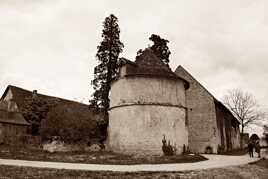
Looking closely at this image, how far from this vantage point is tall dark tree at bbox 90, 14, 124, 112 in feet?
99.7

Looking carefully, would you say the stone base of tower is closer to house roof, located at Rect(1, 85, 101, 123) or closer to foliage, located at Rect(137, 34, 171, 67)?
house roof, located at Rect(1, 85, 101, 123)

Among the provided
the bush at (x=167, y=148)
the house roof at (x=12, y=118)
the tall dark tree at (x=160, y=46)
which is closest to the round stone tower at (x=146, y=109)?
the bush at (x=167, y=148)

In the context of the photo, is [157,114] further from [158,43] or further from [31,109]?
[31,109]

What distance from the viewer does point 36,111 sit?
1334 inches

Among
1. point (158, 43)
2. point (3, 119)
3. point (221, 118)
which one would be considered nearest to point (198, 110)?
point (221, 118)

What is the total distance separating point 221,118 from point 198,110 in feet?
13.7

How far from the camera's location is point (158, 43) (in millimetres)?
36219

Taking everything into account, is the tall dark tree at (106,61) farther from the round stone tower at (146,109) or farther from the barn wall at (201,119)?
the barn wall at (201,119)

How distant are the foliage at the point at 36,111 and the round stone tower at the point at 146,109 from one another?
1162 cm

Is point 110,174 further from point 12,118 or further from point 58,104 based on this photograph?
point 12,118

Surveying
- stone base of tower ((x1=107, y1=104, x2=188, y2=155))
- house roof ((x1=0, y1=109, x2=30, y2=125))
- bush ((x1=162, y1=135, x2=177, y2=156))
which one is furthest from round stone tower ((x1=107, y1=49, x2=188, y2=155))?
house roof ((x1=0, y1=109, x2=30, y2=125))

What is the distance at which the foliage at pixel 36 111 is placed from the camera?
33.2 metres

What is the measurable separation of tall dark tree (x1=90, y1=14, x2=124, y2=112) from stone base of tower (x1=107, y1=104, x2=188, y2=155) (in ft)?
20.6

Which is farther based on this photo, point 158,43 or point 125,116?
point 158,43
